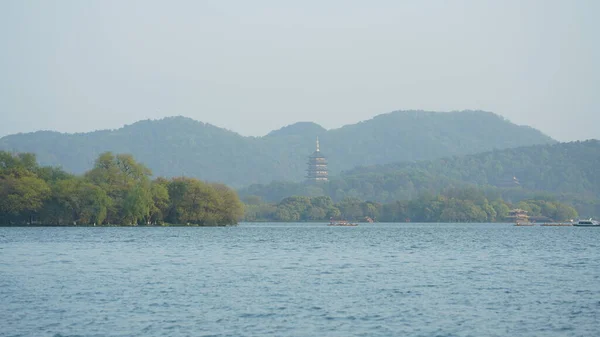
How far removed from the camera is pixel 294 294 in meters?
37.0

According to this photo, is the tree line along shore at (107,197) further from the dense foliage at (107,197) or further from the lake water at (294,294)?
the lake water at (294,294)

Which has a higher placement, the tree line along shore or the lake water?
the tree line along shore

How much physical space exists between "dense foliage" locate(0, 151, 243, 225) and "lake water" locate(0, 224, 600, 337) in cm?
4757

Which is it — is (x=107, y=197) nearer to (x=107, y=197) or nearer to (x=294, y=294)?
(x=107, y=197)

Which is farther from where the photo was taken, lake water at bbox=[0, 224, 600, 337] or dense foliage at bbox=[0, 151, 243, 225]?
dense foliage at bbox=[0, 151, 243, 225]

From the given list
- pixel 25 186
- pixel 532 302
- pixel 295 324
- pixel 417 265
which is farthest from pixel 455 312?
pixel 25 186

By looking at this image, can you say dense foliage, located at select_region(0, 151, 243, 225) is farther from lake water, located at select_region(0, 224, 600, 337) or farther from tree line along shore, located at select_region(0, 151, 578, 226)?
lake water, located at select_region(0, 224, 600, 337)

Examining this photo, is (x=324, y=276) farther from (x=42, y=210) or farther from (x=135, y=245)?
(x=42, y=210)

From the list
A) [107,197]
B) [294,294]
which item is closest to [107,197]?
[107,197]

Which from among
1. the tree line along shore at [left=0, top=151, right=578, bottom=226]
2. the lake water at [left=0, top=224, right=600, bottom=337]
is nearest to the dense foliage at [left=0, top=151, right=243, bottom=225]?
the tree line along shore at [left=0, top=151, right=578, bottom=226]

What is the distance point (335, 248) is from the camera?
71.7m

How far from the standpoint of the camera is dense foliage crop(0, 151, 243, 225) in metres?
108

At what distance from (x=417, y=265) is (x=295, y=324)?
24475 mm

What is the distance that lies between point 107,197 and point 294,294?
76252mm
